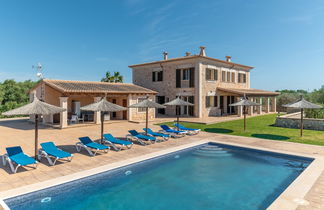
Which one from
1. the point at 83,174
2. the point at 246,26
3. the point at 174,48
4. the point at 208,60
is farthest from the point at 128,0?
the point at 83,174

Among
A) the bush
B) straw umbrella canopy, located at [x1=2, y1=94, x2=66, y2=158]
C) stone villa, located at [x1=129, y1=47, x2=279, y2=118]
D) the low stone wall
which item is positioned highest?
stone villa, located at [x1=129, y1=47, x2=279, y2=118]

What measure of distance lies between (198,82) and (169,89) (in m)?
4.75

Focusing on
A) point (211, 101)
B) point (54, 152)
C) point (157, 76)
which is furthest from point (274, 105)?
point (54, 152)

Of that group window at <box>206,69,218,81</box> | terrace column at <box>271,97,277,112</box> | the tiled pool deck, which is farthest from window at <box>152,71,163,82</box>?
terrace column at <box>271,97,277,112</box>

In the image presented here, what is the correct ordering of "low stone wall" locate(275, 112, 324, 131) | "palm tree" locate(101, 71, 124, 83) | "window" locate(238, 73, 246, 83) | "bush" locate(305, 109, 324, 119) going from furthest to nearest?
Result: "palm tree" locate(101, 71, 124, 83), "window" locate(238, 73, 246, 83), "bush" locate(305, 109, 324, 119), "low stone wall" locate(275, 112, 324, 131)

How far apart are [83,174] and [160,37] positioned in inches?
1042

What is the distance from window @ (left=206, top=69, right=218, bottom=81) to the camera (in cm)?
2503

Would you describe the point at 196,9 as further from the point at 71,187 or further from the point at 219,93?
the point at 71,187

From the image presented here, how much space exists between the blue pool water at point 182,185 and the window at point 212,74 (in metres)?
16.2

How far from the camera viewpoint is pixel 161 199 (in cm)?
605

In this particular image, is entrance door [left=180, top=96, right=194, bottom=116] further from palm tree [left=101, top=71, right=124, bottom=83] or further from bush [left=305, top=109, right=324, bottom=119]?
palm tree [left=101, top=71, right=124, bottom=83]

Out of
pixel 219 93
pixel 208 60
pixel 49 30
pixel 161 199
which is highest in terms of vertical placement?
pixel 49 30

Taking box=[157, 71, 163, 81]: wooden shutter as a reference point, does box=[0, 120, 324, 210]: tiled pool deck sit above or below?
below

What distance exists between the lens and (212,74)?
25.7 m
